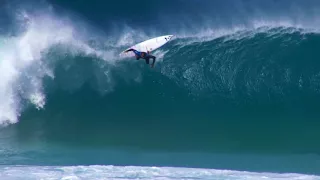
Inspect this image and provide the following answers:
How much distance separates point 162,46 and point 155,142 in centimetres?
384

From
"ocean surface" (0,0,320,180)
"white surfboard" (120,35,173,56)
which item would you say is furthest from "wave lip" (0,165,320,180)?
"white surfboard" (120,35,173,56)

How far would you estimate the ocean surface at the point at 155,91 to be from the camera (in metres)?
17.0

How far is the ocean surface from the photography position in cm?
1698

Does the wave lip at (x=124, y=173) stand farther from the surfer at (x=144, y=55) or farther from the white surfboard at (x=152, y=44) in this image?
the white surfboard at (x=152, y=44)

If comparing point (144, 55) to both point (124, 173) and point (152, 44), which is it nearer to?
point (152, 44)

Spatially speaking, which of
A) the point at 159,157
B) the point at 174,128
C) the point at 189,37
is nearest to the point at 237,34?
the point at 189,37

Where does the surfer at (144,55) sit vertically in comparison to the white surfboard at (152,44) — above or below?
below

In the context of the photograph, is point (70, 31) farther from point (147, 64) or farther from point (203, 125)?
point (203, 125)

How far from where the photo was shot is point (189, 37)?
18.8m

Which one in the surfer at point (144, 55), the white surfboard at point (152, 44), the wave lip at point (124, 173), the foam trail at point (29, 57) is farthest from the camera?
the foam trail at point (29, 57)

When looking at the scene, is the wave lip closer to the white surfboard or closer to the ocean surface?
the ocean surface

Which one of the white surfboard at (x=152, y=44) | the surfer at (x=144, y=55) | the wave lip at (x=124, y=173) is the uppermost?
the white surfboard at (x=152, y=44)

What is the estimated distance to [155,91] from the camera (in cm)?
1841

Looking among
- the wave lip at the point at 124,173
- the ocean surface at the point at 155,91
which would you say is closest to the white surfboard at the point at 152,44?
the ocean surface at the point at 155,91
